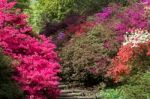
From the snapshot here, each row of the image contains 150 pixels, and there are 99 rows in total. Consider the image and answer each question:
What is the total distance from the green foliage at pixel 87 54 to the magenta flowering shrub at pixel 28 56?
2.35m

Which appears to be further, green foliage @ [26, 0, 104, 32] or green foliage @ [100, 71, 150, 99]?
green foliage @ [26, 0, 104, 32]

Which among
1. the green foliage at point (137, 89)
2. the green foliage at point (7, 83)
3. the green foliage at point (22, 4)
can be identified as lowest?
the green foliage at point (22, 4)

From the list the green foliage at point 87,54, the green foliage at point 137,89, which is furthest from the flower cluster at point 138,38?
the green foliage at point 87,54

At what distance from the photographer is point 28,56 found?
13.8 metres

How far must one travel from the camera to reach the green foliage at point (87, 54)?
17.1 m

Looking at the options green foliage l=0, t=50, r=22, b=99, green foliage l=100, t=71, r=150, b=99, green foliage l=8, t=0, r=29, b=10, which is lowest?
green foliage l=8, t=0, r=29, b=10

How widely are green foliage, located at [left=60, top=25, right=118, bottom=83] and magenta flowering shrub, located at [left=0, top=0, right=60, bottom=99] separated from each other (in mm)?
2353

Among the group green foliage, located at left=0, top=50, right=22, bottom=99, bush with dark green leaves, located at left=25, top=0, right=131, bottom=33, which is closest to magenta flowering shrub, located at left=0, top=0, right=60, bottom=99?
green foliage, located at left=0, top=50, right=22, bottom=99

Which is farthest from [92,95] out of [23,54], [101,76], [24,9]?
[24,9]

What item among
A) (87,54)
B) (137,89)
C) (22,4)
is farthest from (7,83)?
(22,4)

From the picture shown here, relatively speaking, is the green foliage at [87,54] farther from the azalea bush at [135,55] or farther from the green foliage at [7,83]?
the green foliage at [7,83]

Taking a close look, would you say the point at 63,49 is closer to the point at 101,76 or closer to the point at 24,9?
the point at 101,76

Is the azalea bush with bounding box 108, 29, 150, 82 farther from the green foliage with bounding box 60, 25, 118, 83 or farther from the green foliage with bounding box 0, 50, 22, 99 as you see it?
the green foliage with bounding box 0, 50, 22, 99

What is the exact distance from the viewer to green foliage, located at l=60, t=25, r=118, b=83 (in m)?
17.1
